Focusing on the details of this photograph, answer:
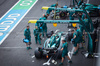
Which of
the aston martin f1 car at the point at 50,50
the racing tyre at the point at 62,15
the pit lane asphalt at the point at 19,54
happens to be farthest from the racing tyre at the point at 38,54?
the racing tyre at the point at 62,15

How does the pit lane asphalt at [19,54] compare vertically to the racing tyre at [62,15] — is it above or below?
below

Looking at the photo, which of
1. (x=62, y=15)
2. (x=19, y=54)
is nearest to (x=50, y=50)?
(x=19, y=54)

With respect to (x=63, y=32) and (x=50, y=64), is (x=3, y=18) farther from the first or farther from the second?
(x=50, y=64)

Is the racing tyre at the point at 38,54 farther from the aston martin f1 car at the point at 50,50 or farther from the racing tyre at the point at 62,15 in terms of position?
the racing tyre at the point at 62,15

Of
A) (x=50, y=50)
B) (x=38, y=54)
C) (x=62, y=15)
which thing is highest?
(x=62, y=15)

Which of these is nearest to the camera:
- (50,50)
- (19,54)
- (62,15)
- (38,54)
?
(50,50)

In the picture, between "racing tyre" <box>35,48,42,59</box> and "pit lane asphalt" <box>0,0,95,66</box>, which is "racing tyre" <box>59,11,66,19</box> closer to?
"pit lane asphalt" <box>0,0,95,66</box>

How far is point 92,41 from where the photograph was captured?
32.0ft

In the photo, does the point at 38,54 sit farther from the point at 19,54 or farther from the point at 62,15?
the point at 62,15

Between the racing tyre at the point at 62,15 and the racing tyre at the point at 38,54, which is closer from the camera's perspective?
the racing tyre at the point at 38,54

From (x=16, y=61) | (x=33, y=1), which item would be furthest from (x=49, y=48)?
(x=33, y=1)

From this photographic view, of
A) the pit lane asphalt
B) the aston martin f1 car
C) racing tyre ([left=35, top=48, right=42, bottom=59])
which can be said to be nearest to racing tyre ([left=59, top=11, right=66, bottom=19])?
the pit lane asphalt

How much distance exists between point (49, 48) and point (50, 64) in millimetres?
928

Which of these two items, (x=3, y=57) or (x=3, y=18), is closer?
(x=3, y=57)
